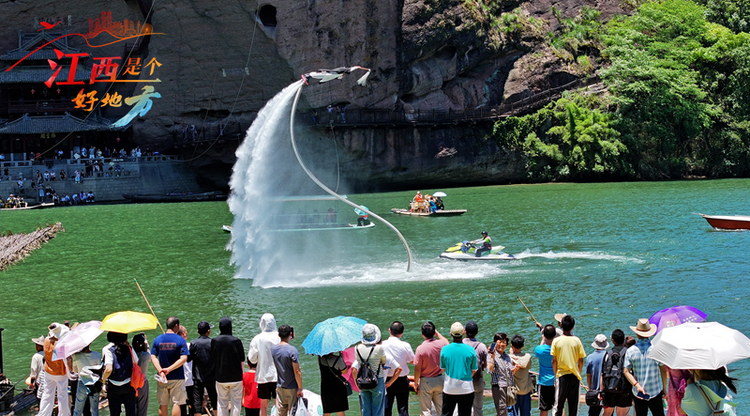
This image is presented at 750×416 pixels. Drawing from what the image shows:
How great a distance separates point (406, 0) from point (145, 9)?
23900mm

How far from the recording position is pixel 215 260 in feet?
104

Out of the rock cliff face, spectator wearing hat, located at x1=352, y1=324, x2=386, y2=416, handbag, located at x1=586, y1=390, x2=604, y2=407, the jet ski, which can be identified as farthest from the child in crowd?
the rock cliff face

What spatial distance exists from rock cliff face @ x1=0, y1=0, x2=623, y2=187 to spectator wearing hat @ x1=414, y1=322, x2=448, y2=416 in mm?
56910

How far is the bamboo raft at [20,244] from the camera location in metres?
32.5

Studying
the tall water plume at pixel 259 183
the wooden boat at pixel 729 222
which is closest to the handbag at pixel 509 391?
the tall water plume at pixel 259 183

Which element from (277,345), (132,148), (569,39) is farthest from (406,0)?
(277,345)

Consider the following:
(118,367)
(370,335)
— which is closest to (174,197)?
(118,367)

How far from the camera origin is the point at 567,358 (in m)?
10.3

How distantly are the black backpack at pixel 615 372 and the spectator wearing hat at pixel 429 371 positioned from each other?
2.33 m

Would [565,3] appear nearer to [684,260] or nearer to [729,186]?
[729,186]

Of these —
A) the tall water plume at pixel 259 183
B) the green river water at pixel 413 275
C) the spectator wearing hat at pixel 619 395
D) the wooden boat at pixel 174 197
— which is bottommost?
the green river water at pixel 413 275

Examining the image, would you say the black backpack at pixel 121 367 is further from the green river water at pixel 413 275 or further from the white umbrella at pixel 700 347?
the white umbrella at pixel 700 347

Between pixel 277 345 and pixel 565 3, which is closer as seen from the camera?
pixel 277 345

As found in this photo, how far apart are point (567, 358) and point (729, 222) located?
27974 mm
